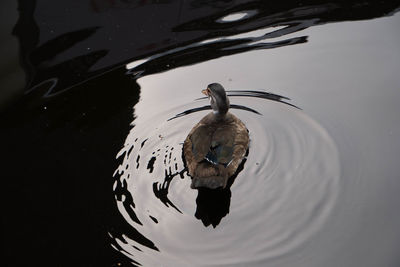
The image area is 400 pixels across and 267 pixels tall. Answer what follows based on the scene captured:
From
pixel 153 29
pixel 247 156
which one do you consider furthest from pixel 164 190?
pixel 153 29

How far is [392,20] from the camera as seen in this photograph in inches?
230

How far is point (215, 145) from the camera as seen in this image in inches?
178

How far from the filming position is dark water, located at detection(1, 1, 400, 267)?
3.85 m

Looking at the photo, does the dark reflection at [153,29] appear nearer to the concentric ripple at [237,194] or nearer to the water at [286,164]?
the water at [286,164]

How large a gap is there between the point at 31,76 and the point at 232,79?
6.19ft

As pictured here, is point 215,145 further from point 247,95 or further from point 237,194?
point 247,95

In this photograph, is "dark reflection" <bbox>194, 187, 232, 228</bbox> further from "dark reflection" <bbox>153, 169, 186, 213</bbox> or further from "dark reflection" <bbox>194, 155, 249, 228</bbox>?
"dark reflection" <bbox>153, 169, 186, 213</bbox>

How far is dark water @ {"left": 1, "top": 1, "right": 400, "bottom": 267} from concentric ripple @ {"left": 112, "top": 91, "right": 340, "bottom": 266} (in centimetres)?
1

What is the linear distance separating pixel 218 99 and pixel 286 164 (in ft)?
2.61

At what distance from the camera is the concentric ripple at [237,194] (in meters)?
3.79

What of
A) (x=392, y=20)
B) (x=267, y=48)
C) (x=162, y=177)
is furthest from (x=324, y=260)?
(x=392, y=20)

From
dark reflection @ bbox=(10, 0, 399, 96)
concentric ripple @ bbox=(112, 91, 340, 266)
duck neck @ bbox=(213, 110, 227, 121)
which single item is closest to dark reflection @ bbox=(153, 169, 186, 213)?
concentric ripple @ bbox=(112, 91, 340, 266)

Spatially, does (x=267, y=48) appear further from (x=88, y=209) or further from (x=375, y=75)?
(x=88, y=209)

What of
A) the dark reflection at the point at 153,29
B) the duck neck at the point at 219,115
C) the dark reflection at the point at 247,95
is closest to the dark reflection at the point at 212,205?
the duck neck at the point at 219,115
